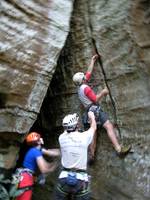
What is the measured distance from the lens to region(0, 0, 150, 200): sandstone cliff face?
827 centimetres

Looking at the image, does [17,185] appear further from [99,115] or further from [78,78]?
[78,78]

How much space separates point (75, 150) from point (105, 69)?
1.99 m

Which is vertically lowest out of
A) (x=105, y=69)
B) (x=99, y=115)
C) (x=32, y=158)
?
(x=32, y=158)

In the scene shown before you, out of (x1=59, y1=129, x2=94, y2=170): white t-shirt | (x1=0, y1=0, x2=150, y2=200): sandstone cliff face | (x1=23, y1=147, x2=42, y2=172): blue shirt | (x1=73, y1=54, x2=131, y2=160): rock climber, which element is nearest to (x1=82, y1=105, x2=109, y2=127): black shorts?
(x1=73, y1=54, x2=131, y2=160): rock climber

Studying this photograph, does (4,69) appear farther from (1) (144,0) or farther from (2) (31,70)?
(1) (144,0)

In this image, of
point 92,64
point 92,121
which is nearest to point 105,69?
point 92,64

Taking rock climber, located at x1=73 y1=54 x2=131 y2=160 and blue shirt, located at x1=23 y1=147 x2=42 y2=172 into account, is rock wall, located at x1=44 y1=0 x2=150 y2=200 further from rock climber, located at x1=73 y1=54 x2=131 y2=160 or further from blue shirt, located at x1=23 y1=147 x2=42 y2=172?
blue shirt, located at x1=23 y1=147 x2=42 y2=172

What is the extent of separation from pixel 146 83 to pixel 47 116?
251 centimetres

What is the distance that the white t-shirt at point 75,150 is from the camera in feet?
24.6

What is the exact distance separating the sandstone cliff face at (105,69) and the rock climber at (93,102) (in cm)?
15

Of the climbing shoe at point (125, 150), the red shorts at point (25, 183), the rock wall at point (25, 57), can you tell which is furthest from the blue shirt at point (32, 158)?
the climbing shoe at point (125, 150)

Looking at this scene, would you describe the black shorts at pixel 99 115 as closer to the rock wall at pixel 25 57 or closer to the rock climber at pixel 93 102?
the rock climber at pixel 93 102

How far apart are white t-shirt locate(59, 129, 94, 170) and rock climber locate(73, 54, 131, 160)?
34.4 inches

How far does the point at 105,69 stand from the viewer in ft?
29.1
